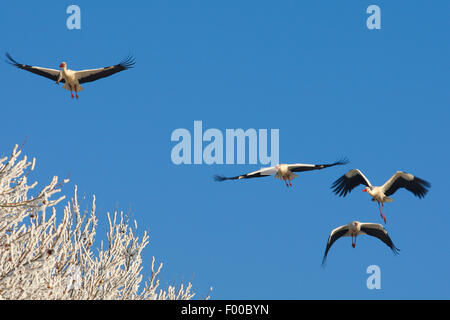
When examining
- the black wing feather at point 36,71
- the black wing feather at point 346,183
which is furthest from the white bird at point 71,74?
the black wing feather at point 346,183

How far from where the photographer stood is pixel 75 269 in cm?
1239

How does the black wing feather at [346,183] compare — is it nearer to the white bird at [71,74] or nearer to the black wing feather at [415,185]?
the black wing feather at [415,185]

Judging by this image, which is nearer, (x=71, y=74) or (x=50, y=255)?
(x=50, y=255)

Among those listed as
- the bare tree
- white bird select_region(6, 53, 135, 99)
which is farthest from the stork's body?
the bare tree

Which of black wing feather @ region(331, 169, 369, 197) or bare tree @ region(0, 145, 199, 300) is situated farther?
black wing feather @ region(331, 169, 369, 197)

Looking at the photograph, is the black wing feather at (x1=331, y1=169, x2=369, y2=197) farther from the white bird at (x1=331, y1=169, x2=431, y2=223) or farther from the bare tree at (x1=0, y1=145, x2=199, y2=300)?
the bare tree at (x1=0, y1=145, x2=199, y2=300)

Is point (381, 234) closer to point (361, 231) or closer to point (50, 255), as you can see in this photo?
point (361, 231)

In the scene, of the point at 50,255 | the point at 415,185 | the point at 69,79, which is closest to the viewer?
the point at 50,255

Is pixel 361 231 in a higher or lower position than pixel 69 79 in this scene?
lower

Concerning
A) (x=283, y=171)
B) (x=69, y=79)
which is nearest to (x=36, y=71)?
(x=69, y=79)
